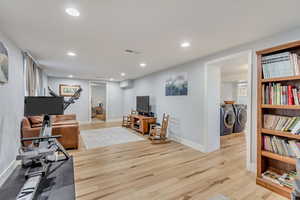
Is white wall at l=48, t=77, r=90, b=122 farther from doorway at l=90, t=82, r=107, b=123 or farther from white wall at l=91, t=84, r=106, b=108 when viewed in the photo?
white wall at l=91, t=84, r=106, b=108

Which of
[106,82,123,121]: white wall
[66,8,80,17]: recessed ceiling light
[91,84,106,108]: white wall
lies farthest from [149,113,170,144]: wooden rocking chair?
[91,84,106,108]: white wall

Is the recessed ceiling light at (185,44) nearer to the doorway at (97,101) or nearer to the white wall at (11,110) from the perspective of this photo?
the white wall at (11,110)

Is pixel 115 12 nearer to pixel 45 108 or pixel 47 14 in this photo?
pixel 47 14

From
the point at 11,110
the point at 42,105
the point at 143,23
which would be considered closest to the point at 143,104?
the point at 42,105

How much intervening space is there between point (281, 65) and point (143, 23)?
198 centimetres

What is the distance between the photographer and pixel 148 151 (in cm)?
343

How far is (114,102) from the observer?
8.14 m

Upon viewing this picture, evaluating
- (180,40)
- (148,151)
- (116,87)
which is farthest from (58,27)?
(116,87)

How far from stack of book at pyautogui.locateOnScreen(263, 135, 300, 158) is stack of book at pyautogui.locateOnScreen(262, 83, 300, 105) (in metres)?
0.52

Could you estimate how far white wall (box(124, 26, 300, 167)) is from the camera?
2.40 m

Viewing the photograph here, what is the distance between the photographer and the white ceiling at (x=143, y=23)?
1.50 meters

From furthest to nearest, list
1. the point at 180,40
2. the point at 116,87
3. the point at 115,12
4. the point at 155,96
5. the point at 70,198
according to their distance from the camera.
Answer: the point at 116,87 → the point at 155,96 → the point at 180,40 → the point at 70,198 → the point at 115,12

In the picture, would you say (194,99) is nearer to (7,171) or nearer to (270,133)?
(270,133)

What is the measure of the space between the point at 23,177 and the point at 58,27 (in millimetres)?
2489
